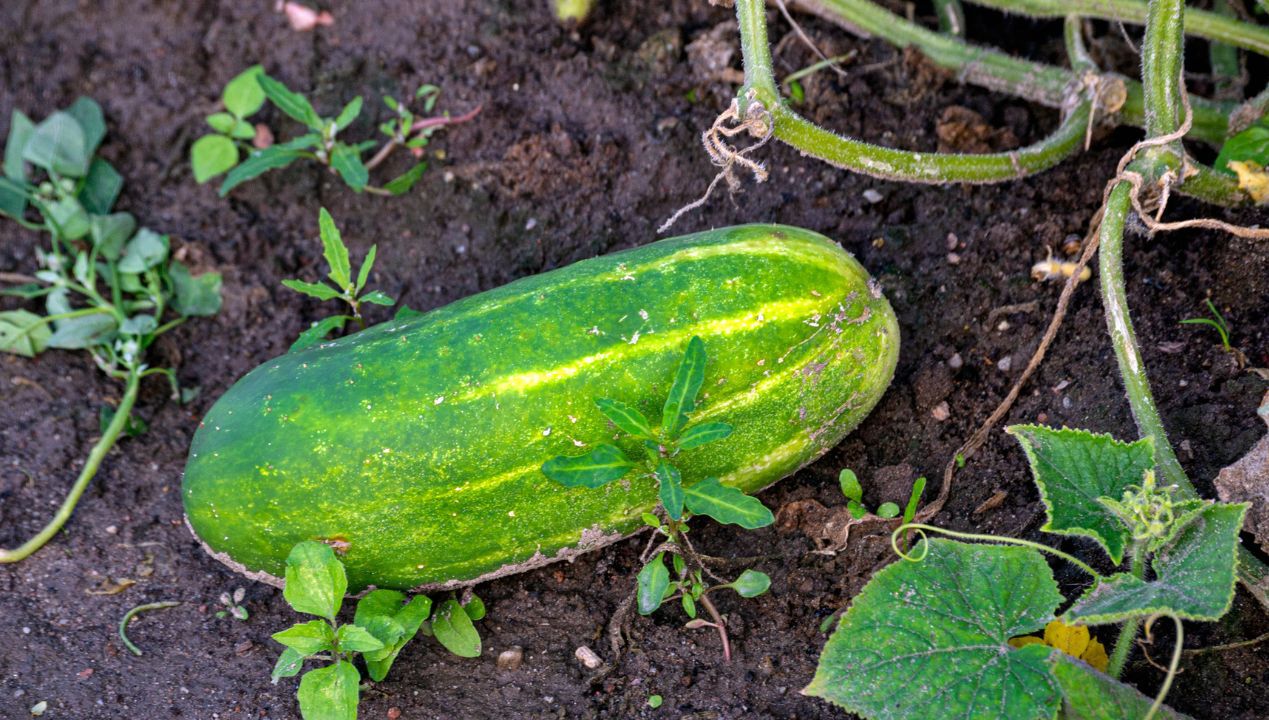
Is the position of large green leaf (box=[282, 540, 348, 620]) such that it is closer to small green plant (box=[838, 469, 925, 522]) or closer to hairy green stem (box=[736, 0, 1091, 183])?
small green plant (box=[838, 469, 925, 522])

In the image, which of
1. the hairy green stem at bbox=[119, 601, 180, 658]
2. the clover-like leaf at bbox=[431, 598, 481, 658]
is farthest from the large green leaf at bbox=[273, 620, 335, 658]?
the hairy green stem at bbox=[119, 601, 180, 658]

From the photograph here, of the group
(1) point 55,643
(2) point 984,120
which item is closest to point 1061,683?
(2) point 984,120

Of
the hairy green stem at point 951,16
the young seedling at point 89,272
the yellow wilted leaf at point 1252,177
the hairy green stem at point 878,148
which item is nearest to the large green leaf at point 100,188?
the young seedling at point 89,272

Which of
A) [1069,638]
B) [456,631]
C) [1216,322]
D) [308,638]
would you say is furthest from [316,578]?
[1216,322]

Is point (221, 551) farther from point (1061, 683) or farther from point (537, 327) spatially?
point (1061, 683)

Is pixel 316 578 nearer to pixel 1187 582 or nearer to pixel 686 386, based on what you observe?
pixel 686 386

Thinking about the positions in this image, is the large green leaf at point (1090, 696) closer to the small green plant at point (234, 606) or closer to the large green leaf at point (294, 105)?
the small green plant at point (234, 606)
